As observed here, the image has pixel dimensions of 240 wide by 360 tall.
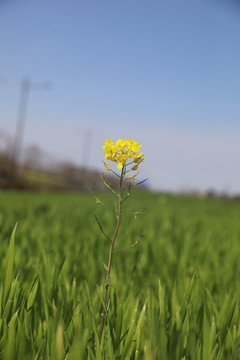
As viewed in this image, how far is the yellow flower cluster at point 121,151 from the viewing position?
38.4 inches

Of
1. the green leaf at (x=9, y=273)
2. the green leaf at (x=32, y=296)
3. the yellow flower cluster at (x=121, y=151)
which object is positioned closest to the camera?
the yellow flower cluster at (x=121, y=151)

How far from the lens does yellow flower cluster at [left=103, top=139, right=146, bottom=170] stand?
0.97 meters

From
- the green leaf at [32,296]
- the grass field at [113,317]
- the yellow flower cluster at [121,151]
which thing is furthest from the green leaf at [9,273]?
the yellow flower cluster at [121,151]

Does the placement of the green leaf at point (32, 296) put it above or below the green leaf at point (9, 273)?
below

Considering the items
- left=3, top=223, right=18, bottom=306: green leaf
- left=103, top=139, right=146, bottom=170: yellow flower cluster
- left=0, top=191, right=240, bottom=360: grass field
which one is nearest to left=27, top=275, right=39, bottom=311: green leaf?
left=0, top=191, right=240, bottom=360: grass field

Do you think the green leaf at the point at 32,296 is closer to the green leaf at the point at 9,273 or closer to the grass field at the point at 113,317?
the grass field at the point at 113,317

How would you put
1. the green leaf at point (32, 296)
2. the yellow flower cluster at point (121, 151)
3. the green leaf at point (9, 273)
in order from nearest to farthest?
1. the yellow flower cluster at point (121, 151)
2. the green leaf at point (9, 273)
3. the green leaf at point (32, 296)

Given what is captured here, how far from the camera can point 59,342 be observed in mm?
842

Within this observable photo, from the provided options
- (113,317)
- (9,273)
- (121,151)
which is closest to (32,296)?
(9,273)

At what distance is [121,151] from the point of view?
0.99 meters

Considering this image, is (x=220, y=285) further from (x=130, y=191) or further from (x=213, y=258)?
(x=130, y=191)

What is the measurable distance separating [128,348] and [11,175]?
27648 mm

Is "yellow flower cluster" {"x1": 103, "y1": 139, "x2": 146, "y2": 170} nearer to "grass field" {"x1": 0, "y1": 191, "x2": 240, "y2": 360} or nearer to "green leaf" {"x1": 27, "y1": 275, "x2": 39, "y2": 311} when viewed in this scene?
"grass field" {"x1": 0, "y1": 191, "x2": 240, "y2": 360}

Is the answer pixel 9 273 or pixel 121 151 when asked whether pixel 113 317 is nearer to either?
pixel 9 273
